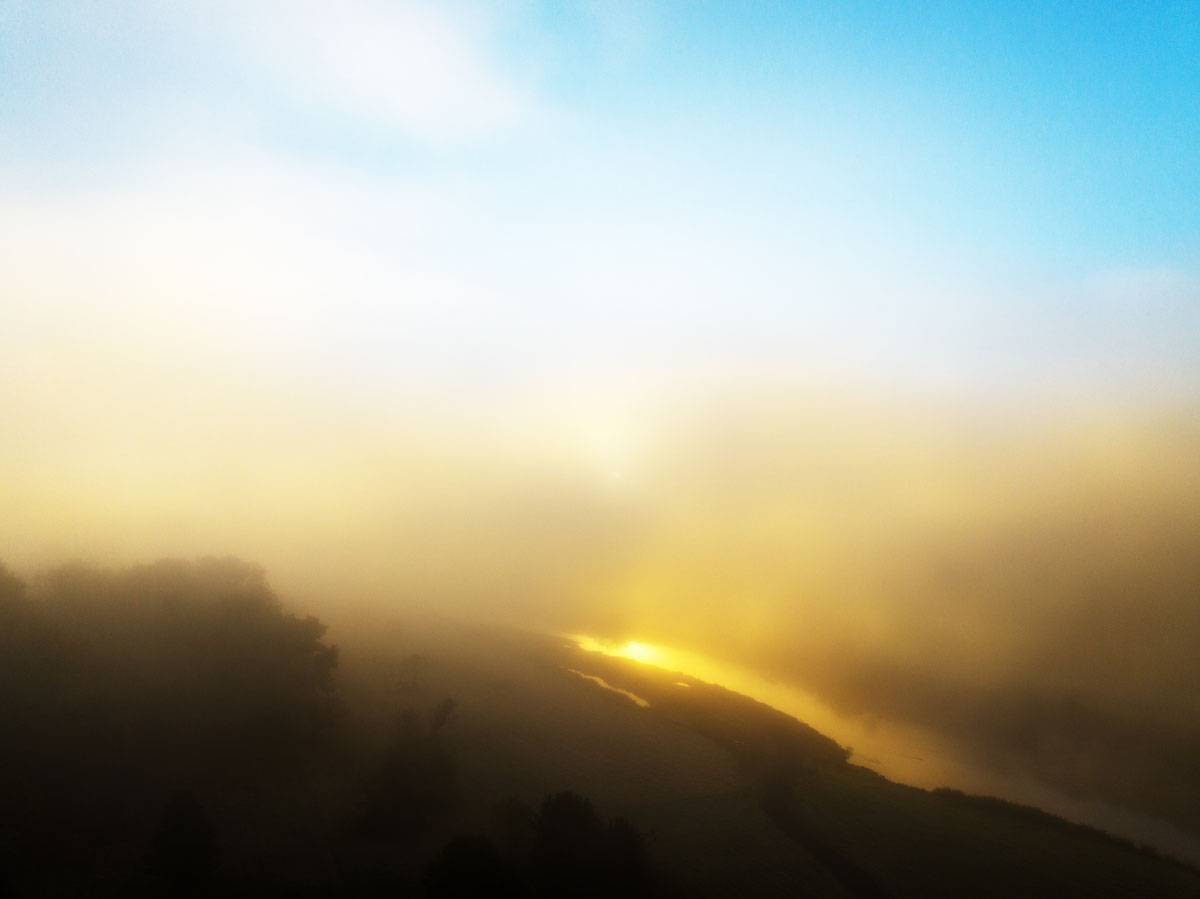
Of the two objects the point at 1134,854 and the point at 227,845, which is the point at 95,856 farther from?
the point at 1134,854

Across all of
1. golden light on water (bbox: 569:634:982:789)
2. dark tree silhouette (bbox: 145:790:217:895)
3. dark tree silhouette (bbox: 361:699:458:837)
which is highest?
golden light on water (bbox: 569:634:982:789)

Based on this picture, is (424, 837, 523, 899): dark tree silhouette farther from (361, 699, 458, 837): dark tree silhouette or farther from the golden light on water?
the golden light on water

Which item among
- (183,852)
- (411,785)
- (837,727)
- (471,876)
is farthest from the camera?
(837,727)

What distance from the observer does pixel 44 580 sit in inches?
1743

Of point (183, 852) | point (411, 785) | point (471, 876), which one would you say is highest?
point (471, 876)

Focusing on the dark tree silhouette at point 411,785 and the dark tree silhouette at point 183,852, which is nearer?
the dark tree silhouette at point 183,852

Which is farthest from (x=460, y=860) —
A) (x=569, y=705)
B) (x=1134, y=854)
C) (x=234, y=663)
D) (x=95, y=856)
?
(x=1134, y=854)

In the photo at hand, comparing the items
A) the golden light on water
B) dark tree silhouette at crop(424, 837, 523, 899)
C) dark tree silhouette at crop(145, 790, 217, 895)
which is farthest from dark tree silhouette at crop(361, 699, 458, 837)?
the golden light on water

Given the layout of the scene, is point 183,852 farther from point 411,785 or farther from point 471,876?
point 471,876

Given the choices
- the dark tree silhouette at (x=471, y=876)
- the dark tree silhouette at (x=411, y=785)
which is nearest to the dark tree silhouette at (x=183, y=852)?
the dark tree silhouette at (x=411, y=785)

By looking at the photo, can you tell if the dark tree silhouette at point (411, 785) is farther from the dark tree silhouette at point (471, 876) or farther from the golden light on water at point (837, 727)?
the golden light on water at point (837, 727)

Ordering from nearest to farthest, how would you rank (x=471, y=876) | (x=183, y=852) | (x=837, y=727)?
1. (x=471, y=876)
2. (x=183, y=852)
3. (x=837, y=727)

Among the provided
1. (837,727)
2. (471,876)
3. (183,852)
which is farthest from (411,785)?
(837,727)

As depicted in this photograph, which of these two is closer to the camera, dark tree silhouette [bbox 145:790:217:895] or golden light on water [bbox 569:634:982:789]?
dark tree silhouette [bbox 145:790:217:895]
